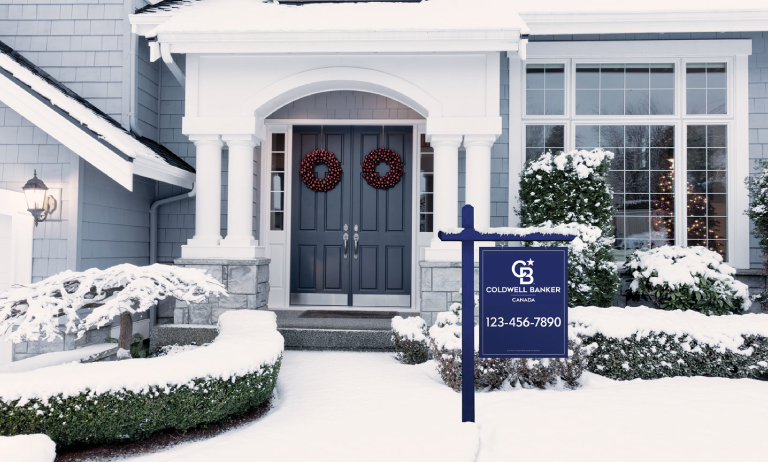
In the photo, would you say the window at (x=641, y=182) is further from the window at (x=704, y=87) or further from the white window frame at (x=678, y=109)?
the window at (x=704, y=87)

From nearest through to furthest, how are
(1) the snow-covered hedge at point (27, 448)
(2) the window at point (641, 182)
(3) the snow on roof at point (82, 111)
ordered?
(1) the snow-covered hedge at point (27, 448)
(3) the snow on roof at point (82, 111)
(2) the window at point (641, 182)

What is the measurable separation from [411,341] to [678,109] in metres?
4.65

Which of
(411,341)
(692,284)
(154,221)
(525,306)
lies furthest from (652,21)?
(154,221)

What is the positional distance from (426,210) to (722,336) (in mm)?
3671

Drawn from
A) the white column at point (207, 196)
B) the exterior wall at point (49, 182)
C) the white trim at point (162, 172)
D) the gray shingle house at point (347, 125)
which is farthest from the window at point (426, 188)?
the exterior wall at point (49, 182)

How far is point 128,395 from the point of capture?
10.6ft

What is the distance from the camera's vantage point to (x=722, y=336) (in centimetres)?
441

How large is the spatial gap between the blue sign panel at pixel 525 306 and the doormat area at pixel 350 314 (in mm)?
3623

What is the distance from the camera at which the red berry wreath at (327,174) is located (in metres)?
7.12

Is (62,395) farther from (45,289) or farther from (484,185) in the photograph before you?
(484,185)

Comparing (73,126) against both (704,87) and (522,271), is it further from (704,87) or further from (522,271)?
(704,87)

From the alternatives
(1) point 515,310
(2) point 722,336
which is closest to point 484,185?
(2) point 722,336

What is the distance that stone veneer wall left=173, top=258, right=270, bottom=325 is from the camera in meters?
5.68

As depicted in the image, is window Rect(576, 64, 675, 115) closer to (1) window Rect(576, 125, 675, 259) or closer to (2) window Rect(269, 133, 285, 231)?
(1) window Rect(576, 125, 675, 259)
